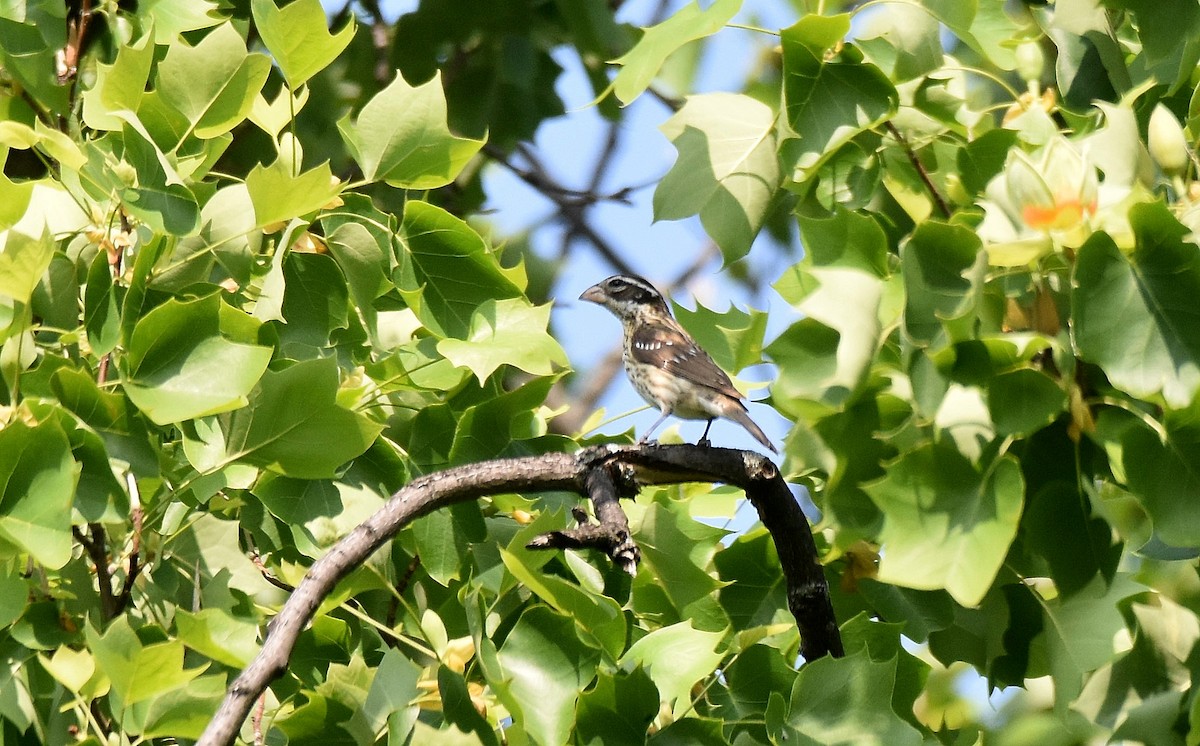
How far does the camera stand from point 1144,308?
8.27 ft

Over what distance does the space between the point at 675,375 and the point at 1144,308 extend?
11.7 feet

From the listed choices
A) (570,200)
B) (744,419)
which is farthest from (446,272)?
(570,200)

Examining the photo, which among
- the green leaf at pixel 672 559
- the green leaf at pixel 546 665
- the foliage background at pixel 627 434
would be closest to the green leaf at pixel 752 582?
the foliage background at pixel 627 434

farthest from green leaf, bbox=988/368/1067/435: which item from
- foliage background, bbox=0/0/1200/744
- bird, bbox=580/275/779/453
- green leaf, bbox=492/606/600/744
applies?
bird, bbox=580/275/779/453

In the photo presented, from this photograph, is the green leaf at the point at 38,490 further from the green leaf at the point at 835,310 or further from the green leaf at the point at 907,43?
the green leaf at the point at 907,43

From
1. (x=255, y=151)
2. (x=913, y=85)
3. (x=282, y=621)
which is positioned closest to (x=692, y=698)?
(x=282, y=621)

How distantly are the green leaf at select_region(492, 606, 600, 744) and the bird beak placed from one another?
14.9 feet

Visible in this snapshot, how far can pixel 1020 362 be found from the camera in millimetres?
2514

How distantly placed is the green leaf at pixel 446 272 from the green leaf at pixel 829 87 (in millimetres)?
917

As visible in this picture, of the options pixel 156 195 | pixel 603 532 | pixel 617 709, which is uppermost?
pixel 156 195

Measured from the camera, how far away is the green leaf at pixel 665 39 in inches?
131

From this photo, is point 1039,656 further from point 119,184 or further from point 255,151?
point 255,151

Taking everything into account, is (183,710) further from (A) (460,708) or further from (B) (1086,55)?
(B) (1086,55)

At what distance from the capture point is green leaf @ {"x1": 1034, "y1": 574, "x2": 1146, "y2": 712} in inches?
126
